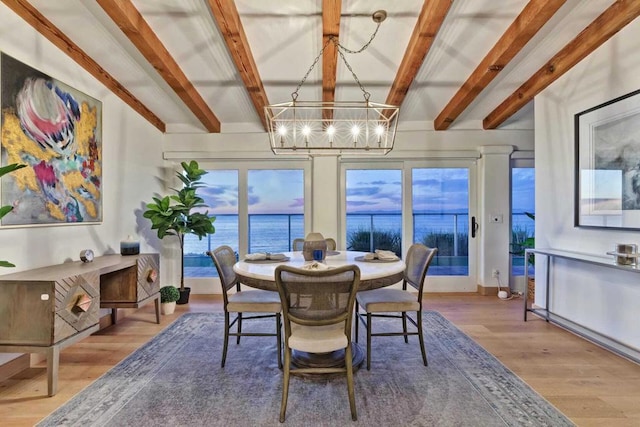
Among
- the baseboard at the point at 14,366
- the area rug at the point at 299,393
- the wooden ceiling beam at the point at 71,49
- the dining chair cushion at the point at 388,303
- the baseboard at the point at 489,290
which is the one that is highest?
the wooden ceiling beam at the point at 71,49

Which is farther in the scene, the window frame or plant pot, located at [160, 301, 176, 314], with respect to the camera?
the window frame

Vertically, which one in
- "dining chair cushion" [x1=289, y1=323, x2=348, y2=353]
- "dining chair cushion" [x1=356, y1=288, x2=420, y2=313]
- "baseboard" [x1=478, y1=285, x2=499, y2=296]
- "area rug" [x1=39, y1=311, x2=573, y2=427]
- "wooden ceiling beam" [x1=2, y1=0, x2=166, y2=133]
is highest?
"wooden ceiling beam" [x1=2, y1=0, x2=166, y2=133]

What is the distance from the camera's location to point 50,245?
8.89ft

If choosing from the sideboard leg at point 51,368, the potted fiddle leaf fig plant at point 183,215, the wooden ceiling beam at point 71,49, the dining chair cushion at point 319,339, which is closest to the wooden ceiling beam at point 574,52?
the dining chair cushion at point 319,339

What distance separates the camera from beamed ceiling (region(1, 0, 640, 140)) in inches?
101

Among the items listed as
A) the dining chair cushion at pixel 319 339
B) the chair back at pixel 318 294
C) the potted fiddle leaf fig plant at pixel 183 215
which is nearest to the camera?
the chair back at pixel 318 294

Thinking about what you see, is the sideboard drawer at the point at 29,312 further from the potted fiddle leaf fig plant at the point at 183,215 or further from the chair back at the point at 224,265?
the potted fiddle leaf fig plant at the point at 183,215

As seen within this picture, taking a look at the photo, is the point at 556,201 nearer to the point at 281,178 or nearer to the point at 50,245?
the point at 281,178

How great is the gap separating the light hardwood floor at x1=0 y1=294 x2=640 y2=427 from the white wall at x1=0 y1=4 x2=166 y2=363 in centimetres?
51

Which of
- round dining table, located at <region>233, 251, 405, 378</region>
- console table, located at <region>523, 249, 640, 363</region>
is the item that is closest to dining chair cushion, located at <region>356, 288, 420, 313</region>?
round dining table, located at <region>233, 251, 405, 378</region>

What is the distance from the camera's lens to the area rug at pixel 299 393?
1.87 metres

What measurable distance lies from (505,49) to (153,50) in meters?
2.98

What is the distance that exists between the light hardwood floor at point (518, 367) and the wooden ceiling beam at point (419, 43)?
2.52m

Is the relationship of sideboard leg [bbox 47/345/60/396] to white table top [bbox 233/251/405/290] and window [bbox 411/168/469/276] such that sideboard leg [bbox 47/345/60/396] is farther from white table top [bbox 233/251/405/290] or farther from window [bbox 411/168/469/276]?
window [bbox 411/168/469/276]
